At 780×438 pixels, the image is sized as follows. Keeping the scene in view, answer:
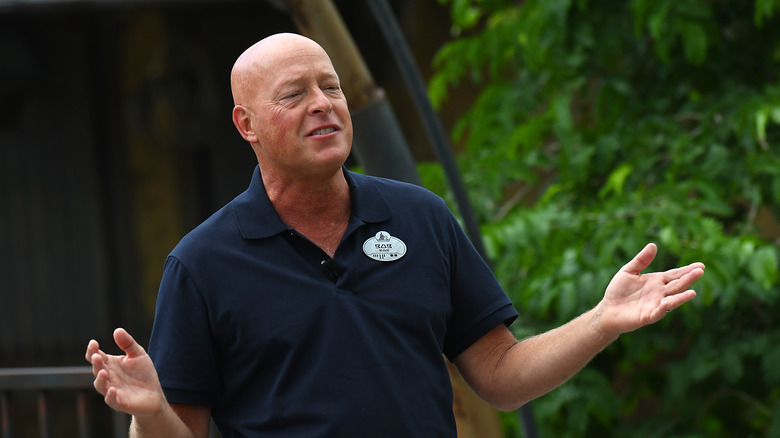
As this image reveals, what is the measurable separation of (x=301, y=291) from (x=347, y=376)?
0.58 feet

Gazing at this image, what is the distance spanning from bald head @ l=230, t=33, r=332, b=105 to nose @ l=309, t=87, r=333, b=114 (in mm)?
82

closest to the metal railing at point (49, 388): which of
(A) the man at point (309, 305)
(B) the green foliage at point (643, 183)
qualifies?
(A) the man at point (309, 305)

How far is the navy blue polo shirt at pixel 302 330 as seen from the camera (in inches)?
73.9

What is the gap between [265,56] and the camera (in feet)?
6.40

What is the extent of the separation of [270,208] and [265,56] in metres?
0.29

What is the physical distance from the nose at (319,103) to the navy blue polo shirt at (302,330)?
225mm

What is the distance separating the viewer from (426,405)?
193 centimetres

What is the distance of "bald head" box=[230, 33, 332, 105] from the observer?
6.38ft

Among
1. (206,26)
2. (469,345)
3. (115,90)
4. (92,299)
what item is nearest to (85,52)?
(115,90)

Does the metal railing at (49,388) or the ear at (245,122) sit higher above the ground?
the ear at (245,122)

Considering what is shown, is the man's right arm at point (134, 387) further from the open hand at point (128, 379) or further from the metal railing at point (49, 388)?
the metal railing at point (49, 388)

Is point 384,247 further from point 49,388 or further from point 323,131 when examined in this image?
point 49,388

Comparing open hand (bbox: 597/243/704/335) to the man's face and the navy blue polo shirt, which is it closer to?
the navy blue polo shirt

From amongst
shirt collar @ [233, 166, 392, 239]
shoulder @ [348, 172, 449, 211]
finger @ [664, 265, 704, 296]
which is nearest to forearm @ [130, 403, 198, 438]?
shirt collar @ [233, 166, 392, 239]
